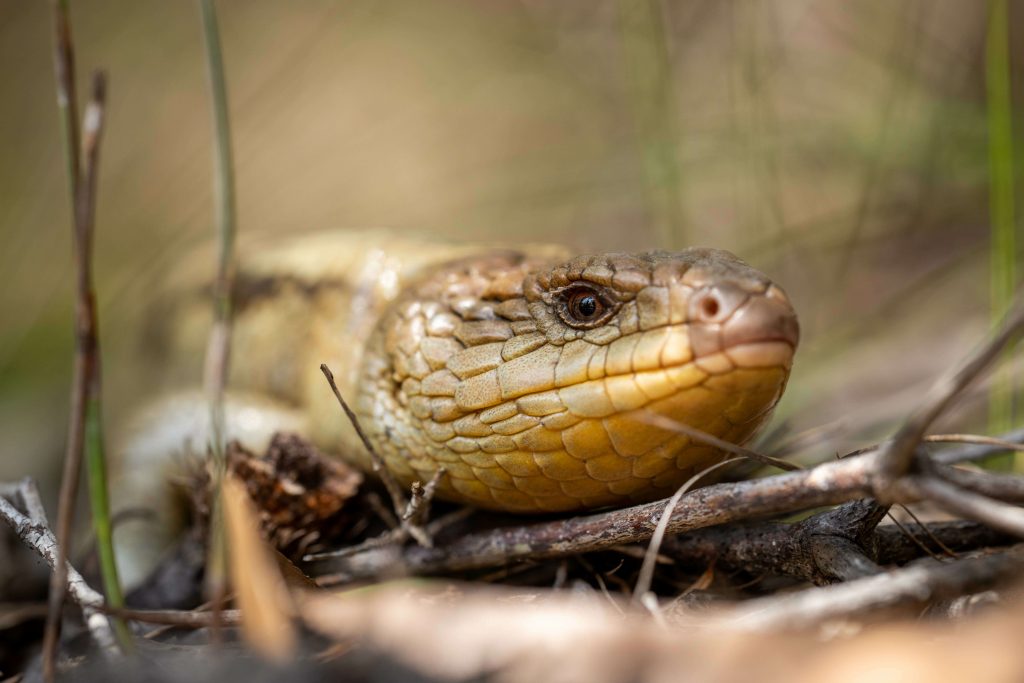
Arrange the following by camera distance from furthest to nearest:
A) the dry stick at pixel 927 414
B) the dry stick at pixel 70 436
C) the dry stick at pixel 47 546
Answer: the dry stick at pixel 47 546 < the dry stick at pixel 70 436 < the dry stick at pixel 927 414

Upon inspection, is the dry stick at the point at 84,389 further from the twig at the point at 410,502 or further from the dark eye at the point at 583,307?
the dark eye at the point at 583,307

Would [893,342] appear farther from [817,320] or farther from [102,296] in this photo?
[102,296]

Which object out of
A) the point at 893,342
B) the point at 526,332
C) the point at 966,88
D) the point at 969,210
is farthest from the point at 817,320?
the point at 526,332

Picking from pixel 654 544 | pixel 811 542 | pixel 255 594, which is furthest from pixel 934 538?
pixel 255 594

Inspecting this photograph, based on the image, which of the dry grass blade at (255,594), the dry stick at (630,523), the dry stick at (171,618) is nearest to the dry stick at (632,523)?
the dry stick at (630,523)

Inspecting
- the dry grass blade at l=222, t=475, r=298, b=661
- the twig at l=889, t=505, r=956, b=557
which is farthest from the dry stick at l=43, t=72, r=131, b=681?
the twig at l=889, t=505, r=956, b=557

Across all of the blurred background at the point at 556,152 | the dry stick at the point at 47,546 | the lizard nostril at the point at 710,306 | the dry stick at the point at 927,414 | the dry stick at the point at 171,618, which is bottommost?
the dry stick at the point at 171,618

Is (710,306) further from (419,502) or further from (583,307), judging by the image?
(419,502)
